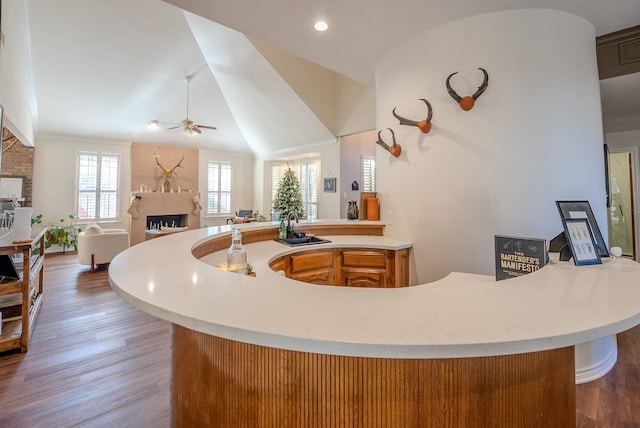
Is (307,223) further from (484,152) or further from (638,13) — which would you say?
(638,13)

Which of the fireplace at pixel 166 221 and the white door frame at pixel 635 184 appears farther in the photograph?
the fireplace at pixel 166 221

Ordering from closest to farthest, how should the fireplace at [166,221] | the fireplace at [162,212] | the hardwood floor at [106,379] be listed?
the hardwood floor at [106,379], the fireplace at [162,212], the fireplace at [166,221]

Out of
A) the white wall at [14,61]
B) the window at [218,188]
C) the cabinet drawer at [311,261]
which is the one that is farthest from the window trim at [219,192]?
the cabinet drawer at [311,261]

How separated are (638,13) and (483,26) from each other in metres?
1.16

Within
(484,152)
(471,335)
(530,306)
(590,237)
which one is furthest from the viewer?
(484,152)

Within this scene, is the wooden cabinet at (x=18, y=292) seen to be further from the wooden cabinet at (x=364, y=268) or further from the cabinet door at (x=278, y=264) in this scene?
the wooden cabinet at (x=364, y=268)

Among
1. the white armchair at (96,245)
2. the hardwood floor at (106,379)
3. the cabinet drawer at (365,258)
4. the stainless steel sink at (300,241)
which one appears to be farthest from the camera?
the white armchair at (96,245)

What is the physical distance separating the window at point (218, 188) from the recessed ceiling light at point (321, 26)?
7314mm

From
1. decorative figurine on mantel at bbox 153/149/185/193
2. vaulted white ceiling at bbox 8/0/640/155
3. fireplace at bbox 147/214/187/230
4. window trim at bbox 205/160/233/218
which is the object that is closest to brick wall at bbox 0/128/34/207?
vaulted white ceiling at bbox 8/0/640/155

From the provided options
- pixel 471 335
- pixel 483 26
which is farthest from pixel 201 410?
pixel 483 26

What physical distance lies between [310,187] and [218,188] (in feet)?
11.1

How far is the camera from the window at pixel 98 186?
23.8ft

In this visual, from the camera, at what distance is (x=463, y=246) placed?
2.59m

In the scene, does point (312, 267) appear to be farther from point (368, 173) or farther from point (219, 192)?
point (219, 192)
